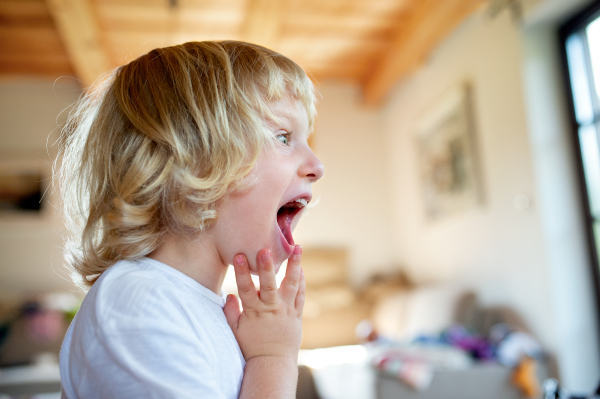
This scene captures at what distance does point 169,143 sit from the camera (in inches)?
26.2

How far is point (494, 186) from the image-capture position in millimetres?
3223

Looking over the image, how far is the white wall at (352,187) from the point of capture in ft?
17.1

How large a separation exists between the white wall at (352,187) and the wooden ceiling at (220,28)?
797mm

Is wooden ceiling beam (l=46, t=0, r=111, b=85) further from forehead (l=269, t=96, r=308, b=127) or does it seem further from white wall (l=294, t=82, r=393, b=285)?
forehead (l=269, t=96, r=308, b=127)

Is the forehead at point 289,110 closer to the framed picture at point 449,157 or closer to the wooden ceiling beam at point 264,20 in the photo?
the framed picture at point 449,157

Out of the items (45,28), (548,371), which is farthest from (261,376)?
(45,28)

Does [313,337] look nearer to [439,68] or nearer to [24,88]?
[439,68]

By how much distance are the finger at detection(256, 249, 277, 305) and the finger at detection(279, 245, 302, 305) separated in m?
0.03

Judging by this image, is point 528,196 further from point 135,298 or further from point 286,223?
point 135,298

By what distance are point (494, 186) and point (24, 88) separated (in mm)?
4629

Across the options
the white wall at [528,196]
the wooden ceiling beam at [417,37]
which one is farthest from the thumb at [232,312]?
the wooden ceiling beam at [417,37]

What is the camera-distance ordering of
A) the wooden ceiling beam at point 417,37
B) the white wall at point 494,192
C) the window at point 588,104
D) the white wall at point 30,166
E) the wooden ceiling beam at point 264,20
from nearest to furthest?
the window at point 588,104
the white wall at point 494,192
the wooden ceiling beam at point 417,37
the wooden ceiling beam at point 264,20
the white wall at point 30,166

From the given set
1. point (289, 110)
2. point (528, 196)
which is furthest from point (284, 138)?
point (528, 196)

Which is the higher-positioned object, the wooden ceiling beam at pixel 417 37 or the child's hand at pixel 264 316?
the wooden ceiling beam at pixel 417 37
